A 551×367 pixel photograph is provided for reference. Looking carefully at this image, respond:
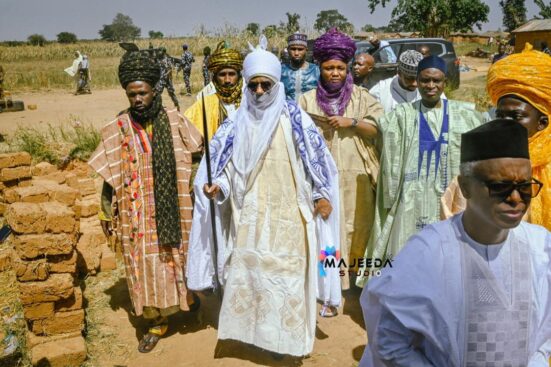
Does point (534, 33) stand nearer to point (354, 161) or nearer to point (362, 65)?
point (362, 65)

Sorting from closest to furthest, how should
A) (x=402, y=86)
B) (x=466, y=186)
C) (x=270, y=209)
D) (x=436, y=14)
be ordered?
(x=466, y=186) → (x=270, y=209) → (x=402, y=86) → (x=436, y=14)

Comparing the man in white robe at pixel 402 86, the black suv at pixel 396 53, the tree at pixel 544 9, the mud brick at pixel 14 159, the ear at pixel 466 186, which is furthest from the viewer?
the tree at pixel 544 9

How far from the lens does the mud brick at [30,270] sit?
3.54 metres

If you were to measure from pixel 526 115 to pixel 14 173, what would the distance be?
6.22m

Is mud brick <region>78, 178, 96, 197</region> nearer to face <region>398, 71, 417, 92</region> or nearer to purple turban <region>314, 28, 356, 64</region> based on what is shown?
purple turban <region>314, 28, 356, 64</region>

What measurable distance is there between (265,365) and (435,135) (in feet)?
6.97

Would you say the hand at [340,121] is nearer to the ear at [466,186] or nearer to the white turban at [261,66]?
the white turban at [261,66]

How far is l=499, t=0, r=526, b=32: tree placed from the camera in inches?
2121

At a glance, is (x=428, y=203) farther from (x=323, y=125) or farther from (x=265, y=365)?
(x=265, y=365)

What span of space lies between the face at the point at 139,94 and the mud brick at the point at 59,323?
1692 mm

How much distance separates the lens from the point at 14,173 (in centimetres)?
648

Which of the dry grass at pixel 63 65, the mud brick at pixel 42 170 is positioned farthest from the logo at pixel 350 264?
the dry grass at pixel 63 65

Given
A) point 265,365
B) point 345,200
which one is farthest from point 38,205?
point 345,200

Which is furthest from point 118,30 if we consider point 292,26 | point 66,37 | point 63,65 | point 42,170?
point 42,170
